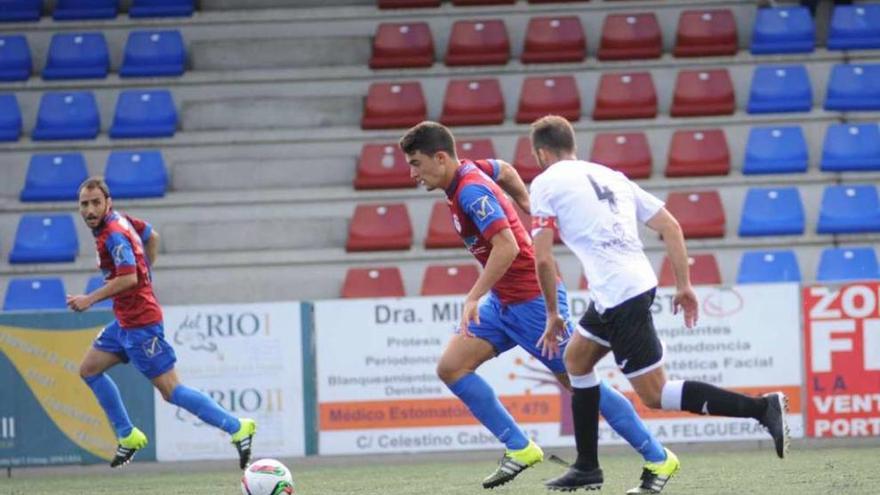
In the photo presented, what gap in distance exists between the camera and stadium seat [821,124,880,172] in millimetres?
16406

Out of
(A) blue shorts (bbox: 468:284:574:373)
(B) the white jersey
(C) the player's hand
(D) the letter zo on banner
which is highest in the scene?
(B) the white jersey

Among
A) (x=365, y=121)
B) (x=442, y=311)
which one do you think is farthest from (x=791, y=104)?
(x=442, y=311)

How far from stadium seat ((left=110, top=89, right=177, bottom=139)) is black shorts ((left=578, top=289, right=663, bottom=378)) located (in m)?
10.5

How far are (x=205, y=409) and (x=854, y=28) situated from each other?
9.83 m

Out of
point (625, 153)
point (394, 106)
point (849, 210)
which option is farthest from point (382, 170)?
point (849, 210)

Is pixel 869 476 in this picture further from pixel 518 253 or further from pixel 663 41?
pixel 663 41

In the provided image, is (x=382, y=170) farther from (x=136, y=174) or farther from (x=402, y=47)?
(x=136, y=174)

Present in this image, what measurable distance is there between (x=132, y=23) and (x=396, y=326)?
7189 millimetres

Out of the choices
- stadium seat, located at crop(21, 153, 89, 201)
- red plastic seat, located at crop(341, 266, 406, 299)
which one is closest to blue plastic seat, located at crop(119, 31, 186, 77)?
stadium seat, located at crop(21, 153, 89, 201)

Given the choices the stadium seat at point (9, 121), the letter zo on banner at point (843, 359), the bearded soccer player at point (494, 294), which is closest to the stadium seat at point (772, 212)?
the letter zo on banner at point (843, 359)

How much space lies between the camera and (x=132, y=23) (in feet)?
60.5

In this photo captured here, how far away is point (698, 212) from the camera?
627 inches

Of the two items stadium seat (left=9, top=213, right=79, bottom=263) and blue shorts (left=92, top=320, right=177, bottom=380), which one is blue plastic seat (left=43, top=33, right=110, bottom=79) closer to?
stadium seat (left=9, top=213, right=79, bottom=263)

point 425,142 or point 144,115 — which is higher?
point 144,115
